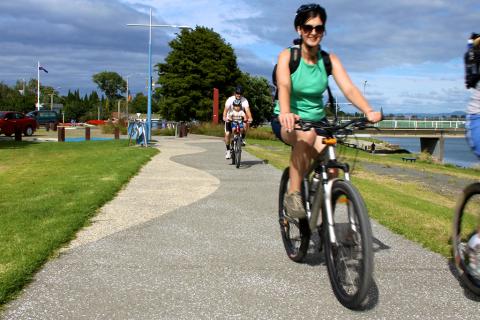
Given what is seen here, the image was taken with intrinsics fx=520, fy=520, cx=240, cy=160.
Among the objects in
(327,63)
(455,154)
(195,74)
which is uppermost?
(195,74)

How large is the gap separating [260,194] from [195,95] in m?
48.3

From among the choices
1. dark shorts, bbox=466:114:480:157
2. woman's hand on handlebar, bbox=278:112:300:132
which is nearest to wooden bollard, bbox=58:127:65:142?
woman's hand on handlebar, bbox=278:112:300:132

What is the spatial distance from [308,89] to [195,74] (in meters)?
53.2

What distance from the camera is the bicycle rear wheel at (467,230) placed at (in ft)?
11.6

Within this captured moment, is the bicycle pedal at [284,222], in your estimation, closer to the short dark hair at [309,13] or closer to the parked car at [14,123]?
the short dark hair at [309,13]

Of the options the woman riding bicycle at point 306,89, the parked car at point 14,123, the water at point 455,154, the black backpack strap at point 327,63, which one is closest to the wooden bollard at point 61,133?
the parked car at point 14,123

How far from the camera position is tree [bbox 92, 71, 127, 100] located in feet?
508

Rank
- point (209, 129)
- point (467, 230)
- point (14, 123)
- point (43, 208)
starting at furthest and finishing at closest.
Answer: point (209, 129) < point (14, 123) < point (43, 208) < point (467, 230)

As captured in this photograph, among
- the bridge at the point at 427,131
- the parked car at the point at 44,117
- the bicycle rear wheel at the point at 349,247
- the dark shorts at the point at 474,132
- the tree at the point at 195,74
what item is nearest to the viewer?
the bicycle rear wheel at the point at 349,247

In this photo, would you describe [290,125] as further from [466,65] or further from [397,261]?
[397,261]

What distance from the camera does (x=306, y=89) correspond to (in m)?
3.90

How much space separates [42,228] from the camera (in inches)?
207

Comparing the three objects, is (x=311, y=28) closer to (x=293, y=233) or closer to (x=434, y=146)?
(x=293, y=233)

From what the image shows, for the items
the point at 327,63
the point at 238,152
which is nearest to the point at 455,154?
the point at 238,152
